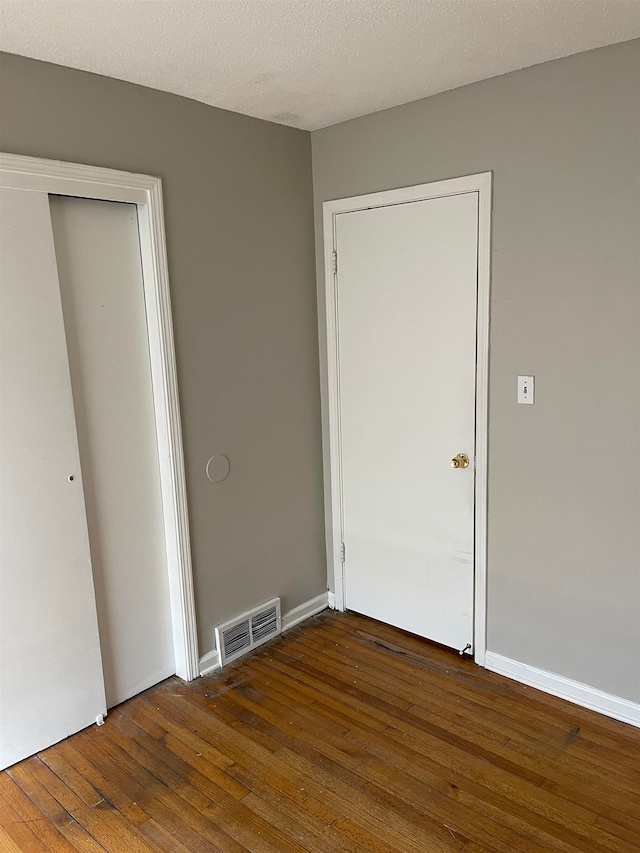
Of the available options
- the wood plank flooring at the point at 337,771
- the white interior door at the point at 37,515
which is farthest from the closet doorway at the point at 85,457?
the wood plank flooring at the point at 337,771

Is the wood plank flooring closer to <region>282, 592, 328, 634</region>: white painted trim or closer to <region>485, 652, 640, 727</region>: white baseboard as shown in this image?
<region>485, 652, 640, 727</region>: white baseboard

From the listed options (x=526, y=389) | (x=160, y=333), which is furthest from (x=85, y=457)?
(x=526, y=389)

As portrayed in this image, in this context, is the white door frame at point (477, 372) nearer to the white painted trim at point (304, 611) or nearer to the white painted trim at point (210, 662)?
the white painted trim at point (304, 611)

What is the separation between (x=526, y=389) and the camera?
250cm

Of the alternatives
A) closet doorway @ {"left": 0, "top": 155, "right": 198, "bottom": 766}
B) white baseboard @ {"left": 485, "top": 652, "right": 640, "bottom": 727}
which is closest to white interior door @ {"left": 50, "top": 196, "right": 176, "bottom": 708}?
closet doorway @ {"left": 0, "top": 155, "right": 198, "bottom": 766}

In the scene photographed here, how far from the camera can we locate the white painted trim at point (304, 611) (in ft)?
10.5

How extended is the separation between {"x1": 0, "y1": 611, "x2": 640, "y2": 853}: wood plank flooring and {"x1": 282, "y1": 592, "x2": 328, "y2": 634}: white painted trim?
1.19 feet

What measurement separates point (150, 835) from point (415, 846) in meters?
0.83

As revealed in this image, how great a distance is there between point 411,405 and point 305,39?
→ 1.51 m

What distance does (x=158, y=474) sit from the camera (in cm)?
266

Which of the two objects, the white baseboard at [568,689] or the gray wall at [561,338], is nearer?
the gray wall at [561,338]

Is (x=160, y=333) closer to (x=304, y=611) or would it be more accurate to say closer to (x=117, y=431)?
(x=117, y=431)

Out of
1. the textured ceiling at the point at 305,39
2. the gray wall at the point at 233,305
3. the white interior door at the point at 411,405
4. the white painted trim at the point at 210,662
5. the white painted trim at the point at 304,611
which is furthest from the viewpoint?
the white painted trim at the point at 304,611

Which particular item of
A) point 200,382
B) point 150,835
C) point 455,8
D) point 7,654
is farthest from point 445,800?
point 455,8
